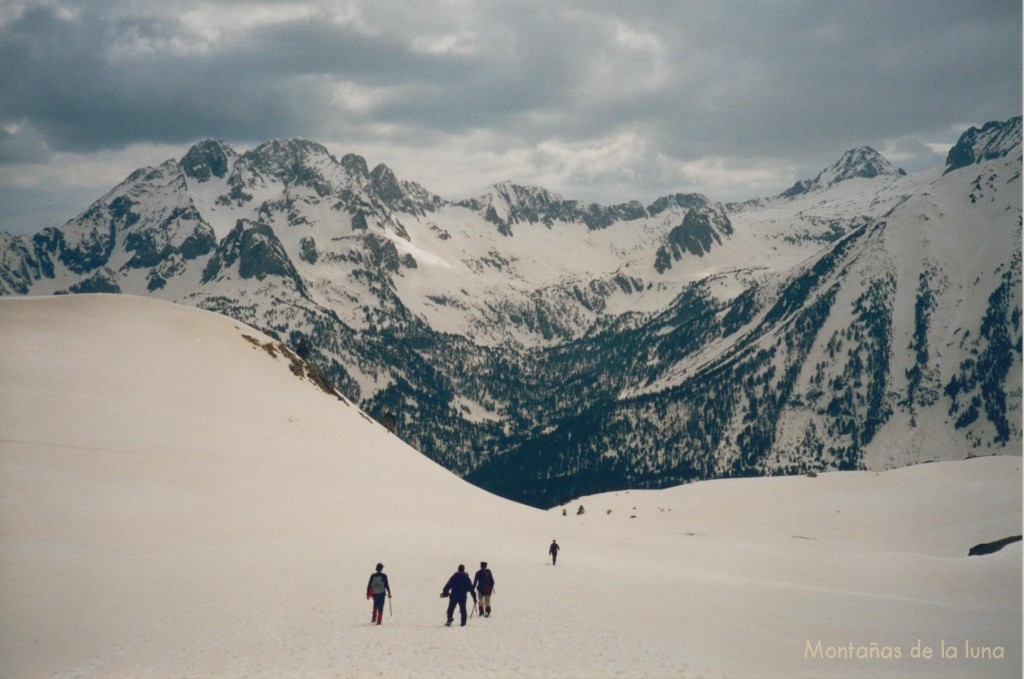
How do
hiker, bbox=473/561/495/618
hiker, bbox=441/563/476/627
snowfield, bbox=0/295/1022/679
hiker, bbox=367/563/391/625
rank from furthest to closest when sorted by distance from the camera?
hiker, bbox=473/561/495/618 → hiker, bbox=441/563/476/627 → hiker, bbox=367/563/391/625 → snowfield, bbox=0/295/1022/679

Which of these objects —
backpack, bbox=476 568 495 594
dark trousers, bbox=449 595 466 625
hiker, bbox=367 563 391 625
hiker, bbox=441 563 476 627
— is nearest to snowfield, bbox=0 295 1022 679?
hiker, bbox=367 563 391 625

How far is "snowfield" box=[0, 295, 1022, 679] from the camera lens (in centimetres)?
2644

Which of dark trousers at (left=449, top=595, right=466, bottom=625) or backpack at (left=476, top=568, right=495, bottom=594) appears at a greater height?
backpack at (left=476, top=568, right=495, bottom=594)

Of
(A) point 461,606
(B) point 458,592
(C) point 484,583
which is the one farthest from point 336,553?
(B) point 458,592

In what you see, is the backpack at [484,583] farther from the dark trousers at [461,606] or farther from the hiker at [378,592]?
the hiker at [378,592]

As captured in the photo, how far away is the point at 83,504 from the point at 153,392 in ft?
62.1

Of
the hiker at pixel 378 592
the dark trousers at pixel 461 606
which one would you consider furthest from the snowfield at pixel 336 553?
the dark trousers at pixel 461 606

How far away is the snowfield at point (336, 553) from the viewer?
86.7 ft

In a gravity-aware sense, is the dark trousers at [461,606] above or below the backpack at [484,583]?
below

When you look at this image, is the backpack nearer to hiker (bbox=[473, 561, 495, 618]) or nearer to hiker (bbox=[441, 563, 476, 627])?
hiker (bbox=[473, 561, 495, 618])

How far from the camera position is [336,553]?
40125 millimetres

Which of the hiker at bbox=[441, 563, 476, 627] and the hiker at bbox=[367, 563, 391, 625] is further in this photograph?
the hiker at bbox=[441, 563, 476, 627]

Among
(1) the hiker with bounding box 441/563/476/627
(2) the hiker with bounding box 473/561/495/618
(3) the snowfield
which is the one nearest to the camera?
(3) the snowfield

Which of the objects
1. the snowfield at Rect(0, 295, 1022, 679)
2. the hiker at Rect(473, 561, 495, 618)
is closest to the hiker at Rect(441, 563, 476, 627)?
the snowfield at Rect(0, 295, 1022, 679)
